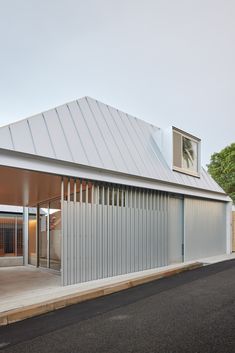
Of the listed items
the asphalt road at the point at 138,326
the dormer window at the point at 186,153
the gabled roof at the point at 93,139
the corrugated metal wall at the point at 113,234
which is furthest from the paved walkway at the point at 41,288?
the dormer window at the point at 186,153

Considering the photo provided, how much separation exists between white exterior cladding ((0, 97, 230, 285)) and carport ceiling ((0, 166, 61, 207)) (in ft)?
2.06

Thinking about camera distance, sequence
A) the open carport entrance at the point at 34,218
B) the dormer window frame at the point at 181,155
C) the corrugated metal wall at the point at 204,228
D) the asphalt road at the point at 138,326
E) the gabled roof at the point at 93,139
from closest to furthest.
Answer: the asphalt road at the point at 138,326, the gabled roof at the point at 93,139, the open carport entrance at the point at 34,218, the dormer window frame at the point at 181,155, the corrugated metal wall at the point at 204,228

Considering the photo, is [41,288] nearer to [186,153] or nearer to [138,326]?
[138,326]

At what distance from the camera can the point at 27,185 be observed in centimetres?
995

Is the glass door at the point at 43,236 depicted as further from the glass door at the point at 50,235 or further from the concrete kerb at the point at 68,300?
the concrete kerb at the point at 68,300

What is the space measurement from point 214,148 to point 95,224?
1485 inches

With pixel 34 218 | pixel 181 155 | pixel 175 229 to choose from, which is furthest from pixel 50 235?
pixel 181 155

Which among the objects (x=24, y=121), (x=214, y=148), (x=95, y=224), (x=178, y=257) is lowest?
(x=178, y=257)

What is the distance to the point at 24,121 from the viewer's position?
7.84 metres

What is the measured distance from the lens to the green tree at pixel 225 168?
2897cm

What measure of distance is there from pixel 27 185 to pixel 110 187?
2.66 metres

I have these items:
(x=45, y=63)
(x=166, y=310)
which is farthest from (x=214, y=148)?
(x=166, y=310)

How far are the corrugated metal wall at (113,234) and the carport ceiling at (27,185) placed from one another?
1137 millimetres

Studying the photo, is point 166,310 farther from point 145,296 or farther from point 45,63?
point 45,63
